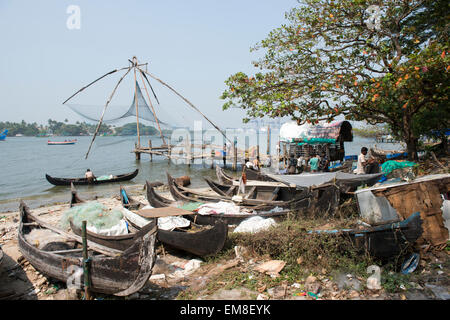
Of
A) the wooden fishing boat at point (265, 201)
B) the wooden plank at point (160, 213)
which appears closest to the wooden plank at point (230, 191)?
the wooden fishing boat at point (265, 201)

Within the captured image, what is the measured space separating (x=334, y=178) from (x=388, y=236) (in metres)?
Answer: 2.73

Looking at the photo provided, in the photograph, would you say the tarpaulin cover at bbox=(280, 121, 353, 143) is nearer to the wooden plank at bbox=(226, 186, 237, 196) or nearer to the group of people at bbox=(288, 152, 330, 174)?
the group of people at bbox=(288, 152, 330, 174)

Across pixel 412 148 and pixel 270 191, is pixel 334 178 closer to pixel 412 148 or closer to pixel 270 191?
pixel 270 191

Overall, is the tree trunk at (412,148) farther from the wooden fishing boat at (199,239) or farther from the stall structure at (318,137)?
the wooden fishing boat at (199,239)

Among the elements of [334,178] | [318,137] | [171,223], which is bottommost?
[171,223]

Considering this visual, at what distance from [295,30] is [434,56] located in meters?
3.99

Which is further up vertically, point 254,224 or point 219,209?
point 219,209

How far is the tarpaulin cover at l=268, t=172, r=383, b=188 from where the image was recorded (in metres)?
7.36

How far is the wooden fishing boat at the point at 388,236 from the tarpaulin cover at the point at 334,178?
8.17ft

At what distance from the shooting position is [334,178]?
23.0 feet

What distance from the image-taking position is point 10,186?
1875cm

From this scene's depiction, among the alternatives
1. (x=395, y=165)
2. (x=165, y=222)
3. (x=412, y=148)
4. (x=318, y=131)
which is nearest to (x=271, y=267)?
(x=165, y=222)

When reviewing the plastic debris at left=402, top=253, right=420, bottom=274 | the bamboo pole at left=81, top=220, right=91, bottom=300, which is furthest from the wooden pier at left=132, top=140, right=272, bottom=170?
the bamboo pole at left=81, top=220, right=91, bottom=300

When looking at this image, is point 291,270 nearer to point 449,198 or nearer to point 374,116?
point 449,198
